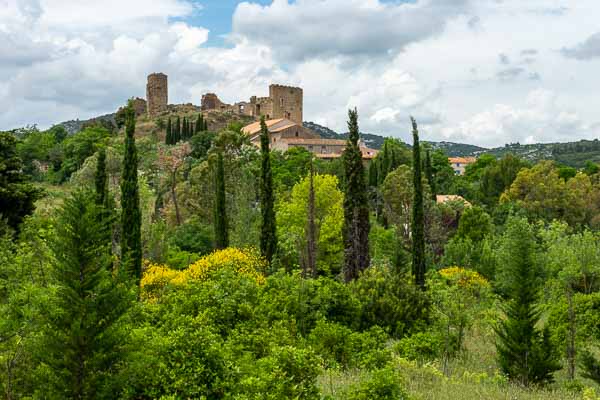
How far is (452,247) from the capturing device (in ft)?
112

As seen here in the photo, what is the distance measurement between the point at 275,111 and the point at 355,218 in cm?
7825

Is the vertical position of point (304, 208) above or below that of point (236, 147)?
below

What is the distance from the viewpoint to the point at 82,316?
28.3 feet

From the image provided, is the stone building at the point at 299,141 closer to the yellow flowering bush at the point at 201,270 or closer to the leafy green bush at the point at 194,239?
the leafy green bush at the point at 194,239

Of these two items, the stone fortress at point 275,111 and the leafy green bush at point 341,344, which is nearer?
the leafy green bush at point 341,344

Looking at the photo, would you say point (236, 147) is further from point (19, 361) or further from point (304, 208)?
point (19, 361)

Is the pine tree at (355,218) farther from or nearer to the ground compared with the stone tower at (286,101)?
nearer to the ground

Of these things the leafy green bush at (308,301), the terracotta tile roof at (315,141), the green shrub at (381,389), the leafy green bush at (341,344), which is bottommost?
the leafy green bush at (341,344)

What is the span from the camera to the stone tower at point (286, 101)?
102 meters

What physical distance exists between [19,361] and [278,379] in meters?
4.23

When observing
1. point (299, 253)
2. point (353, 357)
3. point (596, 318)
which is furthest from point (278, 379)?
point (299, 253)

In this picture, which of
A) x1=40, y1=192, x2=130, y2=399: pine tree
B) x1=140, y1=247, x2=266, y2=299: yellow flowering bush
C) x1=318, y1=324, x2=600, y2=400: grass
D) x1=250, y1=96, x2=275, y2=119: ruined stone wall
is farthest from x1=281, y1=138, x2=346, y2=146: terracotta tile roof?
x1=40, y1=192, x2=130, y2=399: pine tree

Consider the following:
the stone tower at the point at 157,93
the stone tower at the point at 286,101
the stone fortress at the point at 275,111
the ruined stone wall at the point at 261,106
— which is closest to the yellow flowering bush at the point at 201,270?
the stone fortress at the point at 275,111

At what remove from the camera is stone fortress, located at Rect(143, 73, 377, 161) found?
77.2 m
